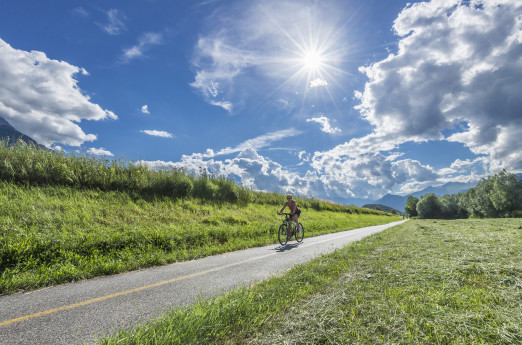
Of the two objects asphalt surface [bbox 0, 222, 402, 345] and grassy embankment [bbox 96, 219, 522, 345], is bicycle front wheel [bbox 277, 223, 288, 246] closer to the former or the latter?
asphalt surface [bbox 0, 222, 402, 345]

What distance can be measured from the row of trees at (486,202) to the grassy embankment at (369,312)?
7721 centimetres

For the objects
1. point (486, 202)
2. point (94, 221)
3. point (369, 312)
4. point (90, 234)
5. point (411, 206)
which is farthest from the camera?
point (411, 206)

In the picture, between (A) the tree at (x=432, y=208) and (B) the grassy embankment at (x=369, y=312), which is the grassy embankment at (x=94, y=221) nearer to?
(B) the grassy embankment at (x=369, y=312)

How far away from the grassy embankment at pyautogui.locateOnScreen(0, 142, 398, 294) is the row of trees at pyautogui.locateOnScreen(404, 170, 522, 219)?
77.8 m

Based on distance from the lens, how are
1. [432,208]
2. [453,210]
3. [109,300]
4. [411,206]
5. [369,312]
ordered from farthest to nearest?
1. [411,206]
2. [432,208]
3. [453,210]
4. [109,300]
5. [369,312]

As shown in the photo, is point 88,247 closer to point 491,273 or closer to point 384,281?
point 384,281

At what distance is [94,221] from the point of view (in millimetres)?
8734

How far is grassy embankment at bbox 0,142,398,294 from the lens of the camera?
19.9 feet

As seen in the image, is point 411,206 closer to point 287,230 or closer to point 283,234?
point 287,230

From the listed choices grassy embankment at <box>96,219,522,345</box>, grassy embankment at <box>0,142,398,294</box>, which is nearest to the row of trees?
grassy embankment at <box>96,219,522,345</box>

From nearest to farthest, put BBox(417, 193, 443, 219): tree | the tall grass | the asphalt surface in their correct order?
the asphalt surface → the tall grass → BBox(417, 193, 443, 219): tree

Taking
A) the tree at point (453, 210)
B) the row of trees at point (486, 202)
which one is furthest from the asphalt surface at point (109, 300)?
the tree at point (453, 210)

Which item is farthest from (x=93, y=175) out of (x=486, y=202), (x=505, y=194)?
(x=486, y=202)

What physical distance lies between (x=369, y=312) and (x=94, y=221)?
9.87m
